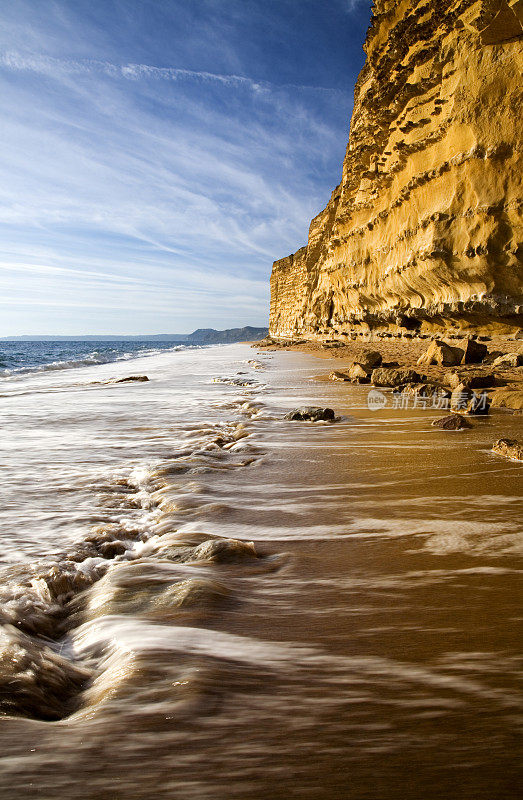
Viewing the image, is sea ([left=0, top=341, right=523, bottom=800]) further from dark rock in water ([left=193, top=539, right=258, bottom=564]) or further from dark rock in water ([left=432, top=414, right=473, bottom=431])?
dark rock in water ([left=432, top=414, right=473, bottom=431])

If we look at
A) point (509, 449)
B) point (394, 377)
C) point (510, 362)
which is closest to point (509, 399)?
point (509, 449)

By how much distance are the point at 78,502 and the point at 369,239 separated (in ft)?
69.0

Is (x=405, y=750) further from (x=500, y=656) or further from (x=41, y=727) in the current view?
(x=41, y=727)


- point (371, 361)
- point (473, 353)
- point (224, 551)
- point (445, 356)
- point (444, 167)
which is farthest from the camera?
point (444, 167)

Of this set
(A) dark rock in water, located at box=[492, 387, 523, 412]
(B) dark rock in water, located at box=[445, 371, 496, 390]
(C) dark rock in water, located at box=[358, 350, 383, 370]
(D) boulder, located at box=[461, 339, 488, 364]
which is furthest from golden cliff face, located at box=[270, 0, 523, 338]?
(A) dark rock in water, located at box=[492, 387, 523, 412]

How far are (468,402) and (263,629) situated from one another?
5377 mm

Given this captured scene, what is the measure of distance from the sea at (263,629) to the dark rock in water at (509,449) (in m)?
0.14

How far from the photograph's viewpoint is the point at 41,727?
107cm

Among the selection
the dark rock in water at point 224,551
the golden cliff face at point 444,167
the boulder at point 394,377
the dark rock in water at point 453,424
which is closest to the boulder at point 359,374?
the boulder at point 394,377

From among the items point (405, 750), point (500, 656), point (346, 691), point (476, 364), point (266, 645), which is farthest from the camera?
point (476, 364)

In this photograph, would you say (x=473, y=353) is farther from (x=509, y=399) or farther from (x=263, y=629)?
(x=263, y=629)

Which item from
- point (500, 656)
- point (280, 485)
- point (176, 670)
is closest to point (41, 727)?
point (176, 670)

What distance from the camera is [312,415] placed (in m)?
5.76

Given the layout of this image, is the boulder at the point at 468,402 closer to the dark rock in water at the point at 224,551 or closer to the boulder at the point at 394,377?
the boulder at the point at 394,377
